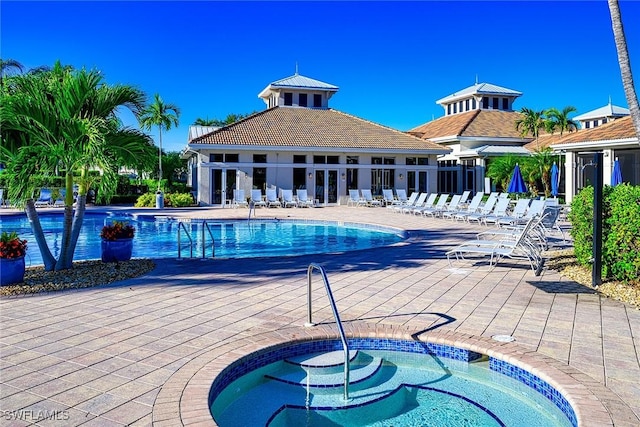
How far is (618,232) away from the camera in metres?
7.36

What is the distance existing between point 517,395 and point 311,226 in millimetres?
15515

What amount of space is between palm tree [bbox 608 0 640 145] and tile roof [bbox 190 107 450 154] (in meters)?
21.1

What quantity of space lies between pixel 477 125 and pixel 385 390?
34439 mm

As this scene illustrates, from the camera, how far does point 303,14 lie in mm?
21812

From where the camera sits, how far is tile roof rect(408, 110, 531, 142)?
35.3 meters

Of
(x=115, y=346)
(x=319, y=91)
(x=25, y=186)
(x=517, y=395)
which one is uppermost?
(x=319, y=91)

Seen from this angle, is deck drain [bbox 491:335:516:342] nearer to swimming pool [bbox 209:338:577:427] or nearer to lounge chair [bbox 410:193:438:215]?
swimming pool [bbox 209:338:577:427]

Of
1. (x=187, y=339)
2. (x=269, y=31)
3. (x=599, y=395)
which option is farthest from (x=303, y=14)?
(x=599, y=395)

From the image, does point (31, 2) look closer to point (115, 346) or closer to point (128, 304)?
point (128, 304)

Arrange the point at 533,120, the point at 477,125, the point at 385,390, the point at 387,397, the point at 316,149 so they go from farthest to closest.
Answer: the point at 477,125
the point at 533,120
the point at 316,149
the point at 385,390
the point at 387,397

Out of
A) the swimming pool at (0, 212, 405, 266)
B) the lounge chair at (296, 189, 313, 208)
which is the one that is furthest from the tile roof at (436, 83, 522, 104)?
the swimming pool at (0, 212, 405, 266)

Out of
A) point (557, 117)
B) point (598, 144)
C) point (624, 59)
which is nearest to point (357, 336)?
point (624, 59)

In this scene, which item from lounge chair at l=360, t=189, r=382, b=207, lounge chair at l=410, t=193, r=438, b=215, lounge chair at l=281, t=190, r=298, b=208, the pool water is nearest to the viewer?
the pool water

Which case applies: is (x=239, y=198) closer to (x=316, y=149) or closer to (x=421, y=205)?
(x=316, y=149)
